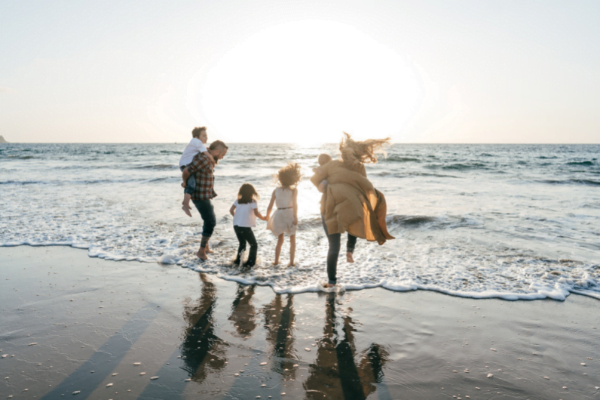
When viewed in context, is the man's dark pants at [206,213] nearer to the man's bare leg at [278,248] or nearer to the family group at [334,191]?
the family group at [334,191]

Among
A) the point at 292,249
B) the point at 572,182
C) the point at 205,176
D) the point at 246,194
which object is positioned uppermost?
the point at 205,176

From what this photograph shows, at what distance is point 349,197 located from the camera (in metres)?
4.49

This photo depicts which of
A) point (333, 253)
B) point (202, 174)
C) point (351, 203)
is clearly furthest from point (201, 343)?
point (202, 174)

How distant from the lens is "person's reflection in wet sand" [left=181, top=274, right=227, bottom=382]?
284cm

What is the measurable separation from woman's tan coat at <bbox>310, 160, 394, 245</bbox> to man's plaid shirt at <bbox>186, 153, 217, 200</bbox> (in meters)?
1.72

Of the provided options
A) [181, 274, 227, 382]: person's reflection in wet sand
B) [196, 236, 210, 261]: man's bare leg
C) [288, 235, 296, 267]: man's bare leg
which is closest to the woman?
[288, 235, 296, 267]: man's bare leg

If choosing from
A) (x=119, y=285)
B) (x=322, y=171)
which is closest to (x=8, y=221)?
(x=119, y=285)

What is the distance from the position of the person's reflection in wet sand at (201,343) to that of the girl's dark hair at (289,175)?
6.76 feet

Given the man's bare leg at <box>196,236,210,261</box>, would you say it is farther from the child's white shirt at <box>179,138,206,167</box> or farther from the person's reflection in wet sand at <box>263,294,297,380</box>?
the person's reflection in wet sand at <box>263,294,297,380</box>

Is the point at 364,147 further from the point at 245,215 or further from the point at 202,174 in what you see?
the point at 202,174

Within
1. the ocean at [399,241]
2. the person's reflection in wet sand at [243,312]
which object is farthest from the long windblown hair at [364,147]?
the person's reflection in wet sand at [243,312]

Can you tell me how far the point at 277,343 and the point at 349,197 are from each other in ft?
6.56

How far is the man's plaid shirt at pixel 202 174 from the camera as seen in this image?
5297 millimetres

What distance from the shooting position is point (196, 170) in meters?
5.35
